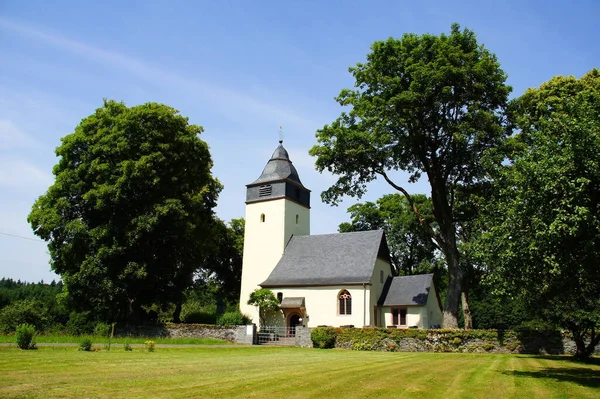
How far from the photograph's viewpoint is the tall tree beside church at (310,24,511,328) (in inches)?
1030

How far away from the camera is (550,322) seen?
19.9 metres

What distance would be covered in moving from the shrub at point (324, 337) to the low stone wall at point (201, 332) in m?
4.57

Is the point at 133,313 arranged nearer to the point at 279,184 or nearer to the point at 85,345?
the point at 279,184

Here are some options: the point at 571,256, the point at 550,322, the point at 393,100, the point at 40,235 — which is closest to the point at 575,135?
the point at 571,256

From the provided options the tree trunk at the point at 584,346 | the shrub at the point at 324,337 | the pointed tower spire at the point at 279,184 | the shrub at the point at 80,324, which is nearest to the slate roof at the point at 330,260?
the pointed tower spire at the point at 279,184

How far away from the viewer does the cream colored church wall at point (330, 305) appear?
34.8m

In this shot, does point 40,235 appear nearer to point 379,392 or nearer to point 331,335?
point 331,335

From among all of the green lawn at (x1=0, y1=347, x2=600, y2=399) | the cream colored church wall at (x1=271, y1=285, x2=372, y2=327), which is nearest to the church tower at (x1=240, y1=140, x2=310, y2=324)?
the cream colored church wall at (x1=271, y1=285, x2=372, y2=327)

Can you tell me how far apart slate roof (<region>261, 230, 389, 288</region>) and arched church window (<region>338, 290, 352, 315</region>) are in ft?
2.86

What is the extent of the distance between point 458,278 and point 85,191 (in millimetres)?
24220

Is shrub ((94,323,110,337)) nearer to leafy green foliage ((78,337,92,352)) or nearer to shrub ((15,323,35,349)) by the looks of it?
leafy green foliage ((78,337,92,352))

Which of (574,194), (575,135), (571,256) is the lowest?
(571,256)

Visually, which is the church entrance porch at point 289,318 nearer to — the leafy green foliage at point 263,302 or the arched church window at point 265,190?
the leafy green foliage at point 263,302

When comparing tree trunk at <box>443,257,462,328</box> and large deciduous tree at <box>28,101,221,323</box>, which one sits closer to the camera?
tree trunk at <box>443,257,462,328</box>
